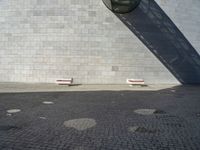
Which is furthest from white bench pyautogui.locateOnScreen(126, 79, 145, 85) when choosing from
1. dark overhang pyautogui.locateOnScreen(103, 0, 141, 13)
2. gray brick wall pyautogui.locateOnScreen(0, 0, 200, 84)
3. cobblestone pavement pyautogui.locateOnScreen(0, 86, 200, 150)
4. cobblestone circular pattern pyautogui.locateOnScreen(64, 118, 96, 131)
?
cobblestone circular pattern pyautogui.locateOnScreen(64, 118, 96, 131)

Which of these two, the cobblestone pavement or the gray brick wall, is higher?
the gray brick wall

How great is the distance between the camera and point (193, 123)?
7574 mm

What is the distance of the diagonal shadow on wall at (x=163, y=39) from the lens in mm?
17250

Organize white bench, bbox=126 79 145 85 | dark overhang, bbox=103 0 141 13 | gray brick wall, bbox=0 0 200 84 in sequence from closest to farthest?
dark overhang, bbox=103 0 141 13
white bench, bbox=126 79 145 85
gray brick wall, bbox=0 0 200 84

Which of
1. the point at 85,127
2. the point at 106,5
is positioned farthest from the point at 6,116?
the point at 106,5

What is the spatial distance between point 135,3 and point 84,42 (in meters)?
3.68

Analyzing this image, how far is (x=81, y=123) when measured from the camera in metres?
7.47

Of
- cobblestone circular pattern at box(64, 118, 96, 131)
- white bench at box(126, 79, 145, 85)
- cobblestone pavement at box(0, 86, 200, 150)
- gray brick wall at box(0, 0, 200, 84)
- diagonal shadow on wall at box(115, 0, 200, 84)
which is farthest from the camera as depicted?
diagonal shadow on wall at box(115, 0, 200, 84)

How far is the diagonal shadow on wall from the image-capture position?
17250 millimetres

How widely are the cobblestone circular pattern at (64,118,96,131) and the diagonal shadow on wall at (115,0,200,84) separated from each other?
10388 millimetres

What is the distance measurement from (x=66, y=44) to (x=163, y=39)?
19.2 feet

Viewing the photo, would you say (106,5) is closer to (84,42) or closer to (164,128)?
(84,42)

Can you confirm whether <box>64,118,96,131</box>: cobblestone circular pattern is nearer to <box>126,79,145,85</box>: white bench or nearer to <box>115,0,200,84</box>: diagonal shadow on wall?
<box>126,79,145,85</box>: white bench

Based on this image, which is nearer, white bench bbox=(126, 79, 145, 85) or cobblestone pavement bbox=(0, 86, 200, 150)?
cobblestone pavement bbox=(0, 86, 200, 150)
